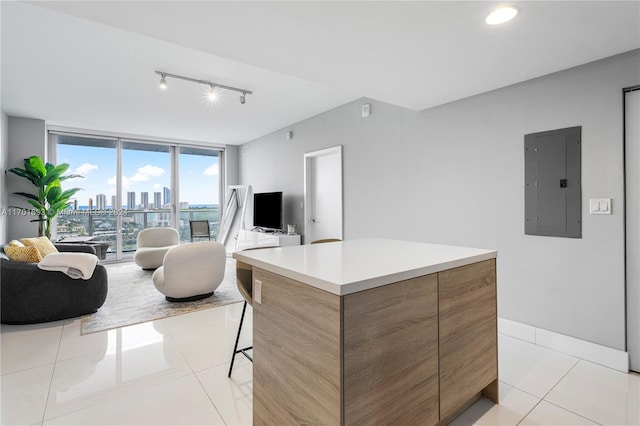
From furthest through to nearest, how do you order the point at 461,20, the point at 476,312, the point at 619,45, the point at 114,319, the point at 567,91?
1. the point at 114,319
2. the point at 567,91
3. the point at 619,45
4. the point at 461,20
5. the point at 476,312

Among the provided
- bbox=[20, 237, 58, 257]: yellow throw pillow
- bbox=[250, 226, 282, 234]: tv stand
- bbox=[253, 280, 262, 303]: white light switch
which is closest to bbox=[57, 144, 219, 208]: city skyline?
bbox=[250, 226, 282, 234]: tv stand

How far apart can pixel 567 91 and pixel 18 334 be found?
17.1 feet

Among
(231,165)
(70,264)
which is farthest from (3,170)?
(231,165)

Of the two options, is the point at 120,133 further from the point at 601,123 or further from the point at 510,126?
the point at 601,123

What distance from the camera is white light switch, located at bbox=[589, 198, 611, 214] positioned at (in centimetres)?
235

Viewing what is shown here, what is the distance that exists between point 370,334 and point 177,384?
1599 mm

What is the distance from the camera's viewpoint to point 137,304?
146 inches

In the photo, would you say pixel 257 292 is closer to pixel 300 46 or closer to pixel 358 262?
pixel 358 262

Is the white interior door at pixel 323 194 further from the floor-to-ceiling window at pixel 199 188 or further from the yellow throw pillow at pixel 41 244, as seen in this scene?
the yellow throw pillow at pixel 41 244

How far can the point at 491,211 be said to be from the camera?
3039 millimetres

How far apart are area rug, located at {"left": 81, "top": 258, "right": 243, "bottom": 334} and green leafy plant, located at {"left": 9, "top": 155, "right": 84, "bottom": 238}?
150 cm

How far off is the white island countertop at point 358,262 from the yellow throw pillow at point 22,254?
2.94m

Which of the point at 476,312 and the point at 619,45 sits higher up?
the point at 619,45

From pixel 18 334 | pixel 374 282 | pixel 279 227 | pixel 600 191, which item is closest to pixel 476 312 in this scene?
pixel 374 282
